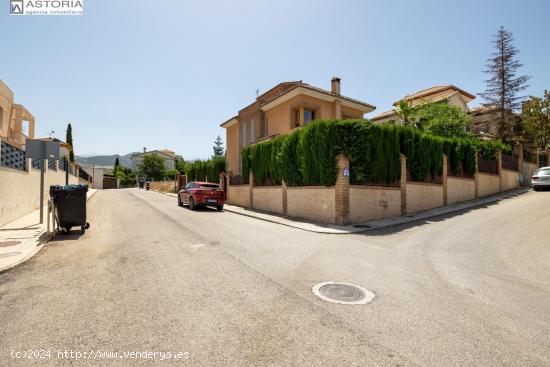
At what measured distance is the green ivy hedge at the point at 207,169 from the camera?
26.4 metres

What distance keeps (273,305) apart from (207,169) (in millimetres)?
25928

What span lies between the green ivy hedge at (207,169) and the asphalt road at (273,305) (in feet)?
60.6

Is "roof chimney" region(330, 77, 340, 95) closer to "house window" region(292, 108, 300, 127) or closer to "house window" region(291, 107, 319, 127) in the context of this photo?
"house window" region(291, 107, 319, 127)

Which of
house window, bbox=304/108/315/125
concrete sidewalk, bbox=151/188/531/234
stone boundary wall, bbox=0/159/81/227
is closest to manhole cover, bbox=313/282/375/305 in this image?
concrete sidewalk, bbox=151/188/531/234

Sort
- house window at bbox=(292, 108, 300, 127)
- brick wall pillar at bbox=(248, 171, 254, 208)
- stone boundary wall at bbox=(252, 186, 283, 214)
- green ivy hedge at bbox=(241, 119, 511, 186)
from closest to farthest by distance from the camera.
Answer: green ivy hedge at bbox=(241, 119, 511, 186), stone boundary wall at bbox=(252, 186, 283, 214), brick wall pillar at bbox=(248, 171, 254, 208), house window at bbox=(292, 108, 300, 127)

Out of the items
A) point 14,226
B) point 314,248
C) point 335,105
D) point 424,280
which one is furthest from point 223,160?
point 424,280

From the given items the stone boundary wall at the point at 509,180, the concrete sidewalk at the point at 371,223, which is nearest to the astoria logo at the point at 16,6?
the concrete sidewalk at the point at 371,223

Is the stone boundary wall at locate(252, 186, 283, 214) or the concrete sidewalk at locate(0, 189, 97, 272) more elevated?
the stone boundary wall at locate(252, 186, 283, 214)

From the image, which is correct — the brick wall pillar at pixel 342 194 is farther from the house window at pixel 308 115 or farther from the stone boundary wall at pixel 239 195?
the house window at pixel 308 115

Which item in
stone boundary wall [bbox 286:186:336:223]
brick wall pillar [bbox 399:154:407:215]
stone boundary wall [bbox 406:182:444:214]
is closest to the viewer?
stone boundary wall [bbox 286:186:336:223]

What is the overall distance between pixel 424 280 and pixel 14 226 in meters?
13.1

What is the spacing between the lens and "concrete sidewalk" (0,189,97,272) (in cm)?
617

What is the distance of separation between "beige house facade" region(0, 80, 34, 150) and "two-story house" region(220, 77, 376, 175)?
17217 millimetres

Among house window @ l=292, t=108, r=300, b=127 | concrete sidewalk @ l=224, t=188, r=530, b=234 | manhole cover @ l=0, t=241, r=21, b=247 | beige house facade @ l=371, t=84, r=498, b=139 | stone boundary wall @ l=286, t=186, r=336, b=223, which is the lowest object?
concrete sidewalk @ l=224, t=188, r=530, b=234
